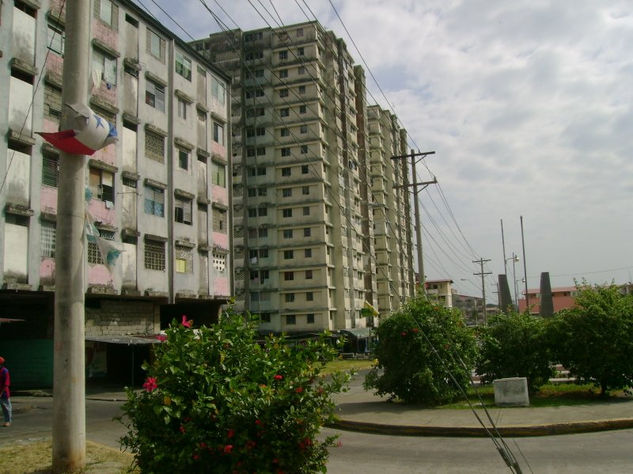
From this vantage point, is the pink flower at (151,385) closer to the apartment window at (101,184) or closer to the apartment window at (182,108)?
the apartment window at (101,184)

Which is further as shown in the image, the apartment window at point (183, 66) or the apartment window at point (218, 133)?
the apartment window at point (218, 133)

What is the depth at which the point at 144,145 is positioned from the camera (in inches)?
1148

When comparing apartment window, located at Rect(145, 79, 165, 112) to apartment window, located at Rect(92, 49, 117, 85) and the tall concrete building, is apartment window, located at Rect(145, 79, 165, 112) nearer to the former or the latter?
apartment window, located at Rect(92, 49, 117, 85)

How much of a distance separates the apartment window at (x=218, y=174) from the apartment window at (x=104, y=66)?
9103 mm

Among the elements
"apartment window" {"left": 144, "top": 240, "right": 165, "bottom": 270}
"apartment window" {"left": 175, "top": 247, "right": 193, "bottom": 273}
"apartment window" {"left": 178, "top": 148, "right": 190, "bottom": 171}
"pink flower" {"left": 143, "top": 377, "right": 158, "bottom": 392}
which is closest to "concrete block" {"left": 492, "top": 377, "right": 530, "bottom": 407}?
"pink flower" {"left": 143, "top": 377, "right": 158, "bottom": 392}

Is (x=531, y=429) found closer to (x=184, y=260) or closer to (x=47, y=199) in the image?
(x=47, y=199)

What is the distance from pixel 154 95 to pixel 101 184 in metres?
7.00

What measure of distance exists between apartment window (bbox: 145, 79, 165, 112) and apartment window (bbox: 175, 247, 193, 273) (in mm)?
7976

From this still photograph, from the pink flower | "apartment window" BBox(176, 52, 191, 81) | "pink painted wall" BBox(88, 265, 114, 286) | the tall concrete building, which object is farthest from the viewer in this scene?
the tall concrete building

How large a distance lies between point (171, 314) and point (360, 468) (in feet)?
97.6

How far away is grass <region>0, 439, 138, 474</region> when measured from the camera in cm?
772

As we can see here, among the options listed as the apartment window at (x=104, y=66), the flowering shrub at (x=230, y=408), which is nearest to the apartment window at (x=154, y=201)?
the apartment window at (x=104, y=66)

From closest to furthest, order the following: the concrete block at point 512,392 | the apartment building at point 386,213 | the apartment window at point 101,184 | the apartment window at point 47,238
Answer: the concrete block at point 512,392
the apartment window at point 47,238
the apartment window at point 101,184
the apartment building at point 386,213

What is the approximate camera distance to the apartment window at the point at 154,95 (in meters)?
30.0
